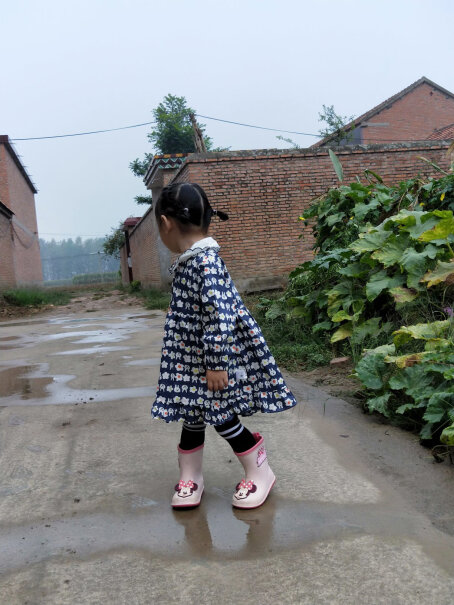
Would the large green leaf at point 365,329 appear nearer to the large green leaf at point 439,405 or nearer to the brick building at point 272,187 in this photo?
the large green leaf at point 439,405

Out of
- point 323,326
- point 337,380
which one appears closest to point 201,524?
point 337,380

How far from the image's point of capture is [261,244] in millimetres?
10734

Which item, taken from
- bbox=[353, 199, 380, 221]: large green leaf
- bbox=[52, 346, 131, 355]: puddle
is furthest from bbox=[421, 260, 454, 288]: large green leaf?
bbox=[52, 346, 131, 355]: puddle

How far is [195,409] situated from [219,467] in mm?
532

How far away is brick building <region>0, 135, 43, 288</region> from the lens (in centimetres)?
1823

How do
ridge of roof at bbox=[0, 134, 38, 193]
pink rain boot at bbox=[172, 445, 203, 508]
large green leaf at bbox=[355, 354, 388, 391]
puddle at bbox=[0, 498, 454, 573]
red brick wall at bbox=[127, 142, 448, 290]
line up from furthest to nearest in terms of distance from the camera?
ridge of roof at bbox=[0, 134, 38, 193] < red brick wall at bbox=[127, 142, 448, 290] < large green leaf at bbox=[355, 354, 388, 391] < pink rain boot at bbox=[172, 445, 203, 508] < puddle at bbox=[0, 498, 454, 573]

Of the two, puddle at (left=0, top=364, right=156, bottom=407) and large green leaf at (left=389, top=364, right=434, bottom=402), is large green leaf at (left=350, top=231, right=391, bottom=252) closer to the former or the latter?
large green leaf at (left=389, top=364, right=434, bottom=402)

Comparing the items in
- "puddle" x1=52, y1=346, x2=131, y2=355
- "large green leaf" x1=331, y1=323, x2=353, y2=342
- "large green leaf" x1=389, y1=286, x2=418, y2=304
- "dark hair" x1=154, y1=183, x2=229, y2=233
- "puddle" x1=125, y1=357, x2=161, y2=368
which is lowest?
"puddle" x1=52, y1=346, x2=131, y2=355

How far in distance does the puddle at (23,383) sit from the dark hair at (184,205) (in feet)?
7.46

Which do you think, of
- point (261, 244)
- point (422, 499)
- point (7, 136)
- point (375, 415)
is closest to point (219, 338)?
point (422, 499)

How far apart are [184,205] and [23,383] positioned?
2870 millimetres

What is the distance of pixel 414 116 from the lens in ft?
87.7

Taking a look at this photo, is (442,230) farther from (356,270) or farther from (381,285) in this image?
(356,270)

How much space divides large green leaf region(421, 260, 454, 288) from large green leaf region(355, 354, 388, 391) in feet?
2.30
